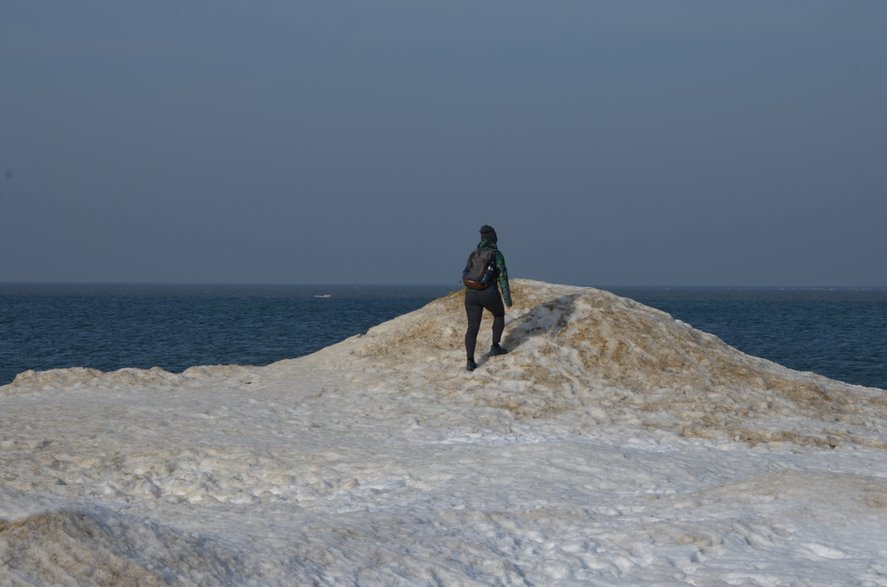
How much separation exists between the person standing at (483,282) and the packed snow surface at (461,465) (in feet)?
2.83

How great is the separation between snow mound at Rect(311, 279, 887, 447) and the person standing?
835 mm

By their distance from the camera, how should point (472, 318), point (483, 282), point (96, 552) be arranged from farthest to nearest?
point (472, 318)
point (483, 282)
point (96, 552)

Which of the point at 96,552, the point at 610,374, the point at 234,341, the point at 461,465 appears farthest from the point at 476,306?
the point at 234,341

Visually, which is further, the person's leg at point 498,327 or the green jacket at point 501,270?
the person's leg at point 498,327

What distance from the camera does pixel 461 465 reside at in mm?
12438

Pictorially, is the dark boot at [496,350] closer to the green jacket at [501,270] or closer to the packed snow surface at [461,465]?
the packed snow surface at [461,465]

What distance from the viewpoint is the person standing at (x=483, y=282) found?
17.6 meters

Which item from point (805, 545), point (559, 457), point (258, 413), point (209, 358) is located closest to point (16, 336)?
point (209, 358)

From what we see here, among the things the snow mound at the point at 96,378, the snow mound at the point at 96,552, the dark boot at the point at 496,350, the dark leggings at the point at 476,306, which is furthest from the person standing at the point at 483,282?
the snow mound at the point at 96,552

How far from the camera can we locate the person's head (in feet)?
59.0

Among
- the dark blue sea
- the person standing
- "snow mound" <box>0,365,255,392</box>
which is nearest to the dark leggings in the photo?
the person standing

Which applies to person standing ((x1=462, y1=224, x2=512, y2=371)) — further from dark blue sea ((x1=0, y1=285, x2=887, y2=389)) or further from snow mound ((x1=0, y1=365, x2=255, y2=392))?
dark blue sea ((x1=0, y1=285, x2=887, y2=389))

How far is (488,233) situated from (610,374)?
10.8ft

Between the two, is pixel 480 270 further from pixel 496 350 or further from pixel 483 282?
pixel 496 350
